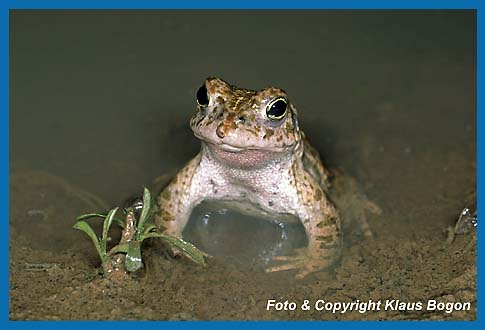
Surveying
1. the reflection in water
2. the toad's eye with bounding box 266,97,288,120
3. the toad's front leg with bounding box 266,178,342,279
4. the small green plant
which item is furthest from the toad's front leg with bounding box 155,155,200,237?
the toad's eye with bounding box 266,97,288,120

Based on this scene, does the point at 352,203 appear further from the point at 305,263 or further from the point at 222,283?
the point at 222,283

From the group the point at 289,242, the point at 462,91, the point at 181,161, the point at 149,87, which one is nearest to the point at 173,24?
the point at 149,87

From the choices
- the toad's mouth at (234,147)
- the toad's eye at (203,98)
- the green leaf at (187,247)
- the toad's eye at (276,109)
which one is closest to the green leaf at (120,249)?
the green leaf at (187,247)

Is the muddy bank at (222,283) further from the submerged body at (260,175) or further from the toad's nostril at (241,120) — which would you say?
the toad's nostril at (241,120)

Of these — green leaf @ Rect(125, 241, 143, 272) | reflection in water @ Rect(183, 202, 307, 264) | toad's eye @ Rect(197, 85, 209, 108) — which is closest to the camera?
green leaf @ Rect(125, 241, 143, 272)

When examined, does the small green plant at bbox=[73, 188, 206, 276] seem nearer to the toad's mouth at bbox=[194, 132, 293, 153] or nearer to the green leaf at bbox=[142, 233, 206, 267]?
the green leaf at bbox=[142, 233, 206, 267]

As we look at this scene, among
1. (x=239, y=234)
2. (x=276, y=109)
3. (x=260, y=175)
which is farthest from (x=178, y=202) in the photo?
(x=276, y=109)
